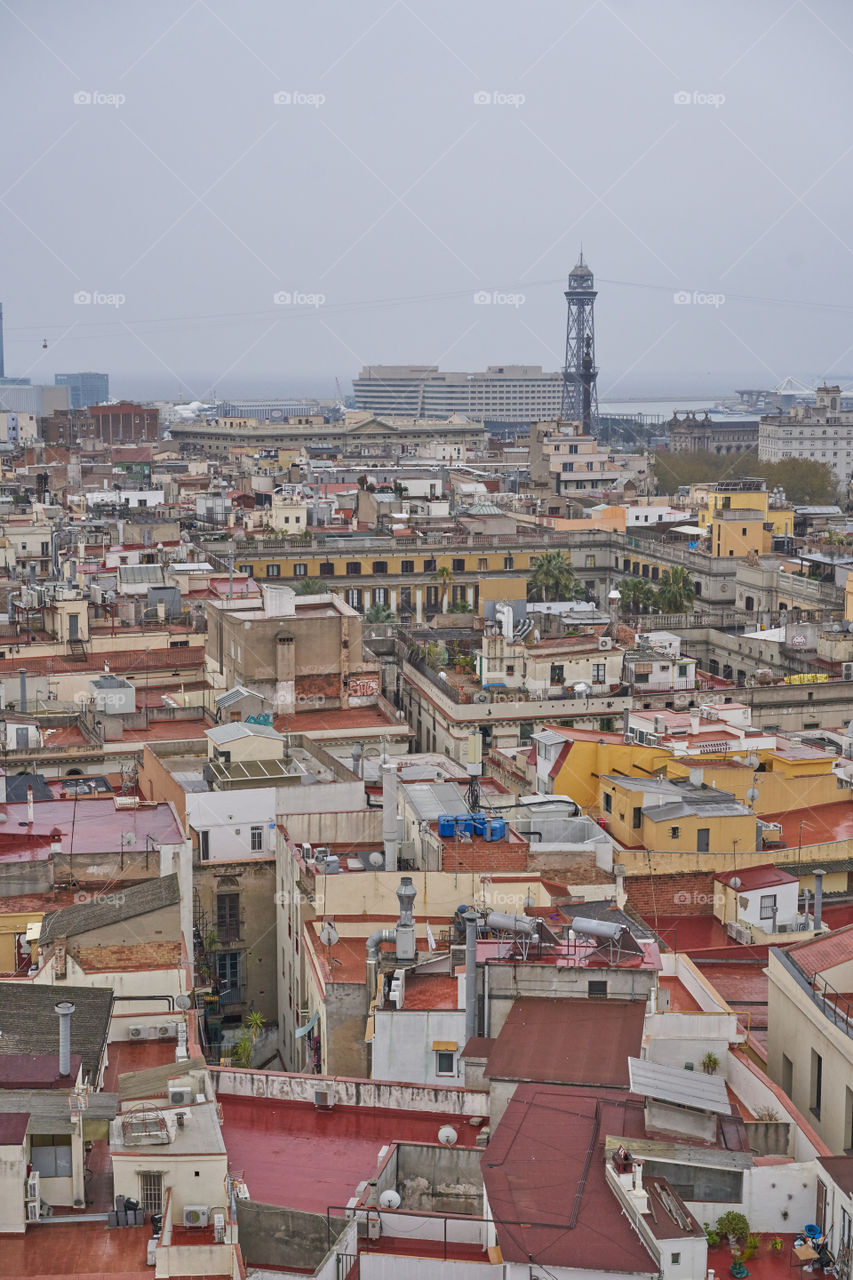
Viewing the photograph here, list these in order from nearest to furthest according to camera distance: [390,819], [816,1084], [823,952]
A: [816,1084], [823,952], [390,819]

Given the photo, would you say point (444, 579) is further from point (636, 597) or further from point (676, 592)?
point (676, 592)

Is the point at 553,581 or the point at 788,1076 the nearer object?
the point at 788,1076

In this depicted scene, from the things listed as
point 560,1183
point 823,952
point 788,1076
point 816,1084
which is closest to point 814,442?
point 823,952

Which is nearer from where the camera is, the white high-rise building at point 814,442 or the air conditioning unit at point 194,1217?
the air conditioning unit at point 194,1217

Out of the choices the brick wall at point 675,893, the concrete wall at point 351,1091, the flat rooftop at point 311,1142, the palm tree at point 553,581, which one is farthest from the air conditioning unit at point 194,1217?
the palm tree at point 553,581
